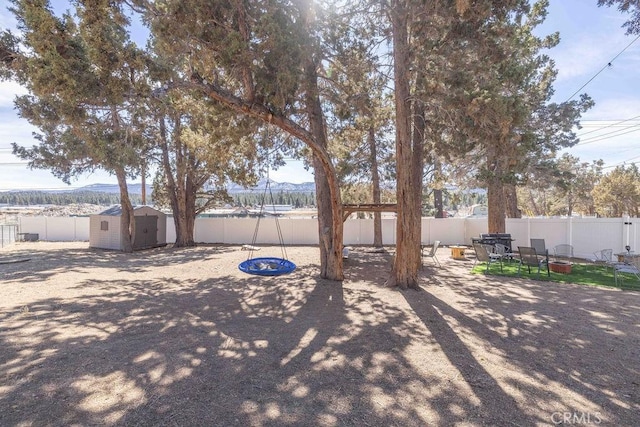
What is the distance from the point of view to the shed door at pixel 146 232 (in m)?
16.0

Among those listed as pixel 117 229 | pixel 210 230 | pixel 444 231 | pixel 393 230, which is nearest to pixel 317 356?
pixel 393 230

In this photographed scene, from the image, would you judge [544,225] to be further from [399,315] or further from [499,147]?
[399,315]

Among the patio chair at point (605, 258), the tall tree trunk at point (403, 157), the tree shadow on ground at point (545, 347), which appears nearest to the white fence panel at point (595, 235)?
the patio chair at point (605, 258)

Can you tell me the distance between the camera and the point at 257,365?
348 cm

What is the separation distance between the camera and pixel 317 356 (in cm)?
373

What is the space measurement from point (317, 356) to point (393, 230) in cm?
1458

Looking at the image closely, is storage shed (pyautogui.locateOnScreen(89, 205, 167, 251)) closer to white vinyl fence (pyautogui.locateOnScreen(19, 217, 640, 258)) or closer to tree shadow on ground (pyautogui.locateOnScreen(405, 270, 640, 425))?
white vinyl fence (pyautogui.locateOnScreen(19, 217, 640, 258))

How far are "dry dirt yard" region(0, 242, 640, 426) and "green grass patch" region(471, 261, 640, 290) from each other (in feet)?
3.07

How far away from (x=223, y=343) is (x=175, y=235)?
15935 mm

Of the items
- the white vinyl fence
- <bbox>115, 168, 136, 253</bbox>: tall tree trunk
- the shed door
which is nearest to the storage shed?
the shed door

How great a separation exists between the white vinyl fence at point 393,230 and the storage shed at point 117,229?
6.29ft

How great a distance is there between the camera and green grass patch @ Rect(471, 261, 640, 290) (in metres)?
7.82

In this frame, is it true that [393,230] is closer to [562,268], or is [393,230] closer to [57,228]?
[562,268]

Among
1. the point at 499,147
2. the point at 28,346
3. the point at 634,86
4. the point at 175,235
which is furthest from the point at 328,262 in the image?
the point at 175,235
